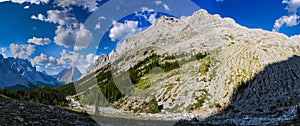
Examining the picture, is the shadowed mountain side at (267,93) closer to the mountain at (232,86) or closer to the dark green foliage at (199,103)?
the mountain at (232,86)

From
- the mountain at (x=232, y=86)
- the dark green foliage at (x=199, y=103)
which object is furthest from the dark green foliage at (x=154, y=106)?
the dark green foliage at (x=199, y=103)

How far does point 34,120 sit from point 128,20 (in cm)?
2102

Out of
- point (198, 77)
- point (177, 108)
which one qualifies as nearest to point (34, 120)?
point (177, 108)

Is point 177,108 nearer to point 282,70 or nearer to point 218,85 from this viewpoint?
point 218,85

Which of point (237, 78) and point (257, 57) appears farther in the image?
point (257, 57)

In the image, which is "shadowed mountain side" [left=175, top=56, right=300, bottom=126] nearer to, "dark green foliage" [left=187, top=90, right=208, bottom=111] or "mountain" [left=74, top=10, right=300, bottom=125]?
"mountain" [left=74, top=10, right=300, bottom=125]

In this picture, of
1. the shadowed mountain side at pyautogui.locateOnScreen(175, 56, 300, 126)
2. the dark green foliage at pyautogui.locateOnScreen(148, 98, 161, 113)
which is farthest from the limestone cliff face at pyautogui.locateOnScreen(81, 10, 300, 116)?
the dark green foliage at pyautogui.locateOnScreen(148, 98, 161, 113)

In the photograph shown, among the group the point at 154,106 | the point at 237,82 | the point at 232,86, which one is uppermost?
the point at 237,82

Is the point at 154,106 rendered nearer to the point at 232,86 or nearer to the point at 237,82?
the point at 232,86

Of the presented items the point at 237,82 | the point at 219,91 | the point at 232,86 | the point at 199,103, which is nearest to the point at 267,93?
the point at 232,86

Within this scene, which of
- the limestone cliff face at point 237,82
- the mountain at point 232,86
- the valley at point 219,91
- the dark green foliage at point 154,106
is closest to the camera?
the valley at point 219,91

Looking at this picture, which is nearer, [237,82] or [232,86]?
[232,86]

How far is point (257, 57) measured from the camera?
12938 centimetres

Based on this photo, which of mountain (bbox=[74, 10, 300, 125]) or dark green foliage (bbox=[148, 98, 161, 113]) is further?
dark green foliage (bbox=[148, 98, 161, 113])
